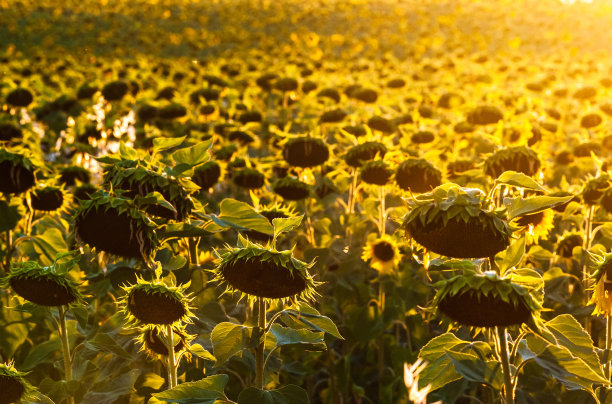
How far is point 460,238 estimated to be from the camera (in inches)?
72.1

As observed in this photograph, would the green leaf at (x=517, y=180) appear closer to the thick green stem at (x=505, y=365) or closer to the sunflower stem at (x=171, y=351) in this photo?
the thick green stem at (x=505, y=365)

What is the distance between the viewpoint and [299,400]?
2184 mm

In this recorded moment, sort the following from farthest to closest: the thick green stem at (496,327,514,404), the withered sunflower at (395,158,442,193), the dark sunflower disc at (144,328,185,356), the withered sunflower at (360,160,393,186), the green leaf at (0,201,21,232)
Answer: the withered sunflower at (360,160,393,186) → the withered sunflower at (395,158,442,193) → the green leaf at (0,201,21,232) → the dark sunflower disc at (144,328,185,356) → the thick green stem at (496,327,514,404)

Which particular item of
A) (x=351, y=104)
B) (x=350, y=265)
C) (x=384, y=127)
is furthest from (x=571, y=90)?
(x=350, y=265)

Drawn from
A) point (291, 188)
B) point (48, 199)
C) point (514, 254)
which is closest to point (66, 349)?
point (48, 199)

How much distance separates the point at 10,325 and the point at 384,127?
12.7 feet

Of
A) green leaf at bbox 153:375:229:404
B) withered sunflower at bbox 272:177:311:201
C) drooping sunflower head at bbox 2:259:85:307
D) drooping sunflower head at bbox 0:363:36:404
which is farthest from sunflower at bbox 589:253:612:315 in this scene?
withered sunflower at bbox 272:177:311:201

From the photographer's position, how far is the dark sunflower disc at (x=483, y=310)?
66.6 inches

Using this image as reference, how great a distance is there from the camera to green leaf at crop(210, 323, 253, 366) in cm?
213

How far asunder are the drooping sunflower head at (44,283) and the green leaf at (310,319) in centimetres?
76

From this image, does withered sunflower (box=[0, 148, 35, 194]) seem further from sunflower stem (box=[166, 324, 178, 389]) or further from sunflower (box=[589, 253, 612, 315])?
sunflower (box=[589, 253, 612, 315])

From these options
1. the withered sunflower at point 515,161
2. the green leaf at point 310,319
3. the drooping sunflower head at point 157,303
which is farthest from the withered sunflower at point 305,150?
the drooping sunflower head at point 157,303

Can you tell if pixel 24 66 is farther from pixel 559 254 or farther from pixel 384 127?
pixel 559 254

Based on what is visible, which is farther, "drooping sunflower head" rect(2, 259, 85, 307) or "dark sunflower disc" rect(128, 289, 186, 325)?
"drooping sunflower head" rect(2, 259, 85, 307)
